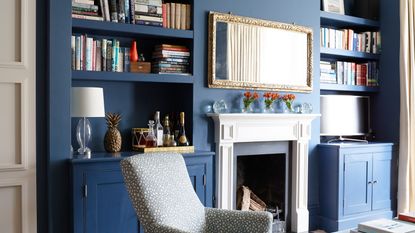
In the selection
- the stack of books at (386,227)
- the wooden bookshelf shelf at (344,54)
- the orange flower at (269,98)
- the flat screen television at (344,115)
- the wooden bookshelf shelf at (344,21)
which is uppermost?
the wooden bookshelf shelf at (344,21)

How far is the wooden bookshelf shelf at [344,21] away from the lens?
4484mm

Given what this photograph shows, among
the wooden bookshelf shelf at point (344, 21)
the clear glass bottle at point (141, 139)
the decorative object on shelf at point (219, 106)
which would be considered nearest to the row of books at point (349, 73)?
the wooden bookshelf shelf at point (344, 21)

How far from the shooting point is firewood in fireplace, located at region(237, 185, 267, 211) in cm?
400

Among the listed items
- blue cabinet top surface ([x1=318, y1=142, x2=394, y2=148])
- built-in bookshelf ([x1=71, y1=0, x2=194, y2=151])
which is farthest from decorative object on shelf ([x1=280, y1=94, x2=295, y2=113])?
built-in bookshelf ([x1=71, y1=0, x2=194, y2=151])

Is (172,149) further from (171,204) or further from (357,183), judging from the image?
(357,183)

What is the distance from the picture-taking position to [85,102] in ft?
9.69

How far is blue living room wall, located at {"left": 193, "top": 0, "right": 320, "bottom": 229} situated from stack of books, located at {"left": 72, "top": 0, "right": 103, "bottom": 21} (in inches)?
31.5

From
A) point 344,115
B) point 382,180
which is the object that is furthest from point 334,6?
point 382,180

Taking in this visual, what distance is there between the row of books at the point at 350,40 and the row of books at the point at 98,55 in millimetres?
2135

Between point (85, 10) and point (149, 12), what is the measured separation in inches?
19.1

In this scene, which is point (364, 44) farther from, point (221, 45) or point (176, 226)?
point (176, 226)

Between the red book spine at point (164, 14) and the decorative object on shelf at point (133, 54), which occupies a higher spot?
the red book spine at point (164, 14)

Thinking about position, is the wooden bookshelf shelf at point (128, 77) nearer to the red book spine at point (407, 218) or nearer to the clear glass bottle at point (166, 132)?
the clear glass bottle at point (166, 132)

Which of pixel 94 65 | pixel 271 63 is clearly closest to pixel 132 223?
pixel 94 65
